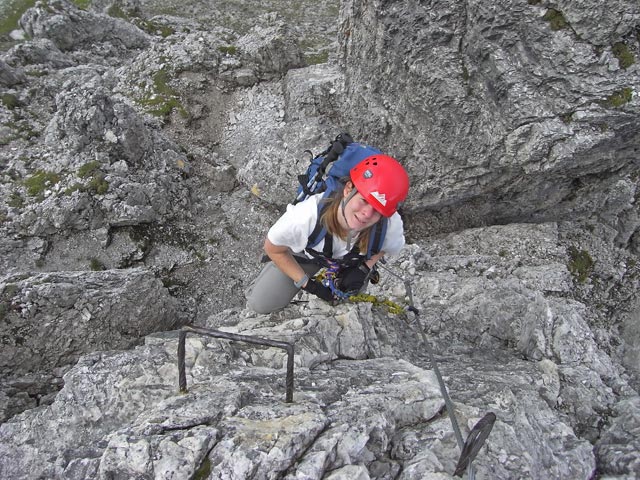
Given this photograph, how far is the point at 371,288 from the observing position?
1248cm

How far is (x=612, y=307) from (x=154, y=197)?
62.6 ft

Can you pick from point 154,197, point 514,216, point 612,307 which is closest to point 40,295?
point 154,197

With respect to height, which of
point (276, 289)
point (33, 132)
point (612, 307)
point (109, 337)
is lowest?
point (612, 307)

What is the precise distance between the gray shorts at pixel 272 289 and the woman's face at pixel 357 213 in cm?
260

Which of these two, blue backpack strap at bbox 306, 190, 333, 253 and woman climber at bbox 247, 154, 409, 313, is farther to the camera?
blue backpack strap at bbox 306, 190, 333, 253

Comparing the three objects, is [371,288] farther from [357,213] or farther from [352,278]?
[357,213]

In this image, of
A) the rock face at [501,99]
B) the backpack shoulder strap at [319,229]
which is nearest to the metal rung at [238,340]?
the backpack shoulder strap at [319,229]

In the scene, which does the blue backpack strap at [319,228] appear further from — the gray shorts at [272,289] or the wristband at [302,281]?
the gray shorts at [272,289]

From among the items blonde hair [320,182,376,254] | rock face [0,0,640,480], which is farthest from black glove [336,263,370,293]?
blonde hair [320,182,376,254]

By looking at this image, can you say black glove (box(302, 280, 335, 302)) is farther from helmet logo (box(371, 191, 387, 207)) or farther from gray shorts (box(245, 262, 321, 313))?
helmet logo (box(371, 191, 387, 207))

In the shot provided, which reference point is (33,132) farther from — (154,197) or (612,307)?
(612,307)

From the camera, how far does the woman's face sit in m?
6.00

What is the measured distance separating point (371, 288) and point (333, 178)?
252 inches

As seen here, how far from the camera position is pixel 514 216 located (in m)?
16.4
